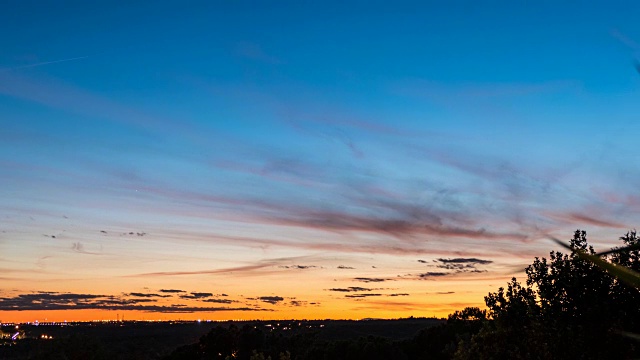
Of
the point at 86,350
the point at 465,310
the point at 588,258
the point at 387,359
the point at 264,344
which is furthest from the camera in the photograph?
the point at 264,344

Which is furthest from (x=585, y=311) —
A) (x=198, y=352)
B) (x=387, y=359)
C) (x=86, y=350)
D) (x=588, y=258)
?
(x=86, y=350)

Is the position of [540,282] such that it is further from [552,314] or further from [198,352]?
[198,352]

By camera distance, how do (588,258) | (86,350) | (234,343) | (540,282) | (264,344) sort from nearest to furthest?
(588,258)
(540,282)
(86,350)
(234,343)
(264,344)

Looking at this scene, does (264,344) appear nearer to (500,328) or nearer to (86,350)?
(86,350)

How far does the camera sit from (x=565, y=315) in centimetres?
2708

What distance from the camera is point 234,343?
80438 mm

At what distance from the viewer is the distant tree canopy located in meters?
25.6

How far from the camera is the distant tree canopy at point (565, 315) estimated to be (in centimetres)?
2561

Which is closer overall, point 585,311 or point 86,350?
point 585,311

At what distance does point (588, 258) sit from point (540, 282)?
2854 centimetres

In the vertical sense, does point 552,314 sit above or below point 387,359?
above

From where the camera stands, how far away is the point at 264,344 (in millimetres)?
87375

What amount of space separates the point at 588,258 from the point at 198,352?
253 ft

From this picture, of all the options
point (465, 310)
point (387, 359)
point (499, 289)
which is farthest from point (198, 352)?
point (499, 289)
